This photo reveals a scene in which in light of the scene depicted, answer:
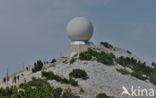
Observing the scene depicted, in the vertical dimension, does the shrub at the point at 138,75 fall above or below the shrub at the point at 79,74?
below

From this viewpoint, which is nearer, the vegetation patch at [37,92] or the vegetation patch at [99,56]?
the vegetation patch at [37,92]

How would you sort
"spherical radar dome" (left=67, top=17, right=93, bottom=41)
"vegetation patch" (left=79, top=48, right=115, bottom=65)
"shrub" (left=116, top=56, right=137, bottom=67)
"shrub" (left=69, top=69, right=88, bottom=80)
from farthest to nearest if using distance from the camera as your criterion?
"spherical radar dome" (left=67, top=17, right=93, bottom=41), "shrub" (left=116, top=56, right=137, bottom=67), "vegetation patch" (left=79, top=48, right=115, bottom=65), "shrub" (left=69, top=69, right=88, bottom=80)

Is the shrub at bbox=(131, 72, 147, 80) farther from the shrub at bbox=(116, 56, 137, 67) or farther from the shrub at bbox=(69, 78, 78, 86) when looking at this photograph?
the shrub at bbox=(69, 78, 78, 86)

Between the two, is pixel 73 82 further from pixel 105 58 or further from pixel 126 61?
pixel 126 61

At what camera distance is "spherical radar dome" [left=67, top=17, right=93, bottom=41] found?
69000 mm

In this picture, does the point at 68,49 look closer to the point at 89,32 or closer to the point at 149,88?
the point at 89,32

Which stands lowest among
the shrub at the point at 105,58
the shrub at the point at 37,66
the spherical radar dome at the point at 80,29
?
the shrub at the point at 37,66

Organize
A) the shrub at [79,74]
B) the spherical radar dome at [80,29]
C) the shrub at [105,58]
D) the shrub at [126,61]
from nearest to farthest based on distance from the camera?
the shrub at [79,74] → the shrub at [105,58] → the shrub at [126,61] → the spherical radar dome at [80,29]

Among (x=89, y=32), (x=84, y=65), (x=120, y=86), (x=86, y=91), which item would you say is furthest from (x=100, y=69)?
(x=89, y=32)

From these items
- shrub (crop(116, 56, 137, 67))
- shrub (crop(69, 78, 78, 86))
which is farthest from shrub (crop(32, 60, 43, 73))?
shrub (crop(69, 78, 78, 86))

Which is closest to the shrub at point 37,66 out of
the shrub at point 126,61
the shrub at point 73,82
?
the shrub at point 126,61

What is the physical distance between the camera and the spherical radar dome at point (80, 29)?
226ft

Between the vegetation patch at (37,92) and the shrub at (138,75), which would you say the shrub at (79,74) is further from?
the shrub at (138,75)

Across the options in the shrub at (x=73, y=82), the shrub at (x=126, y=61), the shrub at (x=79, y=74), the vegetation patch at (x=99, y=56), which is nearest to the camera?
the shrub at (x=73, y=82)
